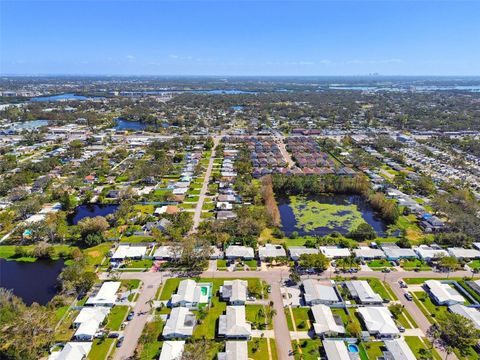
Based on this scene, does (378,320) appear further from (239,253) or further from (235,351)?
(239,253)

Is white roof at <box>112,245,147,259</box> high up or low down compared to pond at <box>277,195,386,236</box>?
up

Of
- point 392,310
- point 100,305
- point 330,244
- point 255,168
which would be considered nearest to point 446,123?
point 255,168

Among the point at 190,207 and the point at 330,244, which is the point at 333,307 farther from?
the point at 190,207

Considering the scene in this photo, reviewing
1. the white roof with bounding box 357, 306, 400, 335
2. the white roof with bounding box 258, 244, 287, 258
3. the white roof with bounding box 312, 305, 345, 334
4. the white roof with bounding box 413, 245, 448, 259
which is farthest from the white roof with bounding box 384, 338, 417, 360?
the white roof with bounding box 413, 245, 448, 259

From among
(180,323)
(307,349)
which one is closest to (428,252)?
(307,349)

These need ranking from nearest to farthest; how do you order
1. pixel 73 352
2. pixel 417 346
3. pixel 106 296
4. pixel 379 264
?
pixel 73 352 < pixel 417 346 < pixel 106 296 < pixel 379 264

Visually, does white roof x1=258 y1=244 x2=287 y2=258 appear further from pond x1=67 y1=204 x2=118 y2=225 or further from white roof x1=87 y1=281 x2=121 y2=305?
pond x1=67 y1=204 x2=118 y2=225
